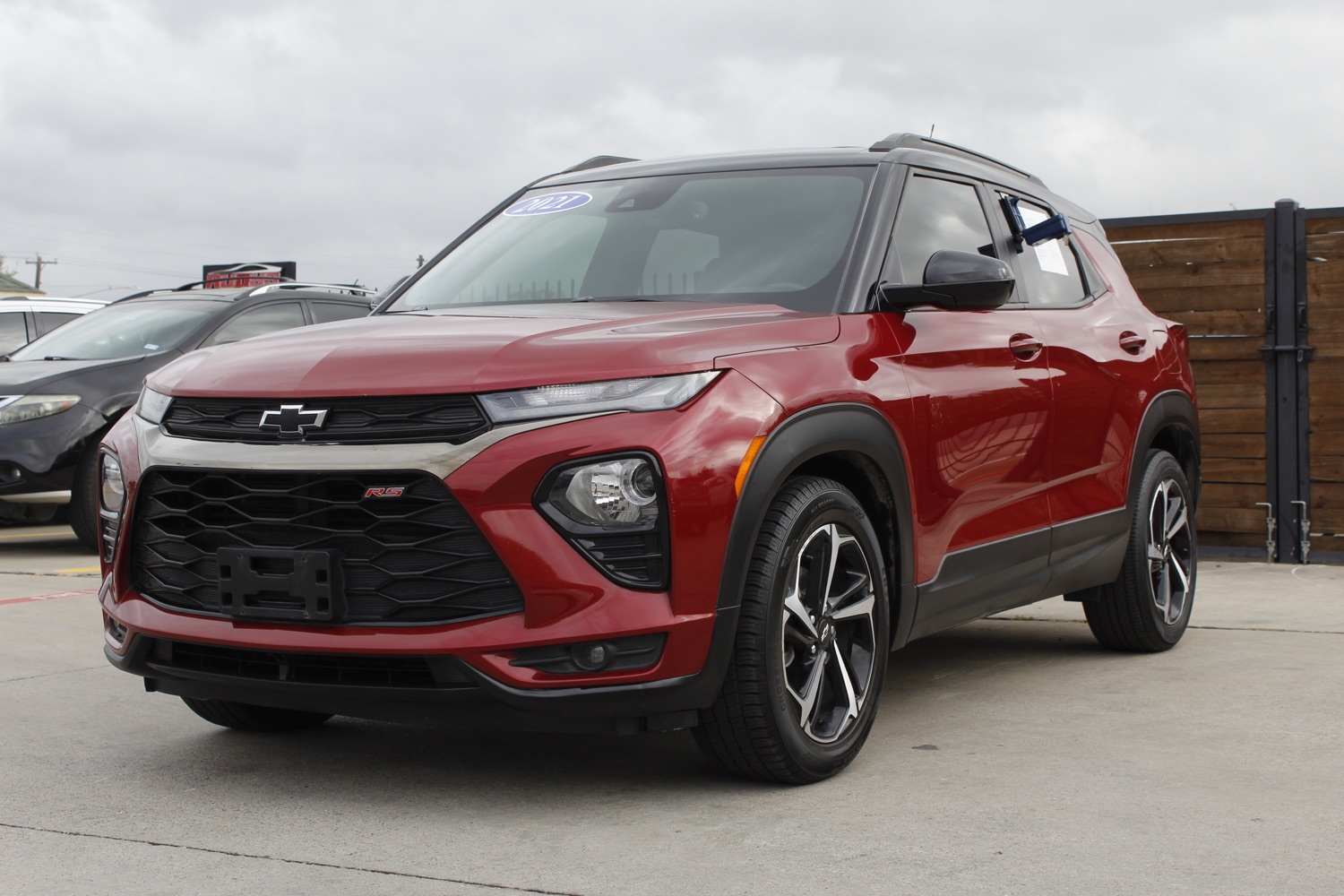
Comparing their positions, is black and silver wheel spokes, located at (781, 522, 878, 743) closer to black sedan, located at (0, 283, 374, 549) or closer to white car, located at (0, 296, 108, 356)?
black sedan, located at (0, 283, 374, 549)

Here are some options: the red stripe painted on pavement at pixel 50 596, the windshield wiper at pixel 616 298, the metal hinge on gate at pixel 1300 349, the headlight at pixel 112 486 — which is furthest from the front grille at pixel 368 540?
the metal hinge on gate at pixel 1300 349

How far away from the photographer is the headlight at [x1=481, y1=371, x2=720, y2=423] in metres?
3.58

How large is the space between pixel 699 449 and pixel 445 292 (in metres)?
1.81

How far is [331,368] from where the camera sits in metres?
3.77

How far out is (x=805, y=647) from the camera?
404cm

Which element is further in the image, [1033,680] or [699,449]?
[1033,680]

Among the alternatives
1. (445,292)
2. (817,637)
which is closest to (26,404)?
→ (445,292)

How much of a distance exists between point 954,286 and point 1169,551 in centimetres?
248

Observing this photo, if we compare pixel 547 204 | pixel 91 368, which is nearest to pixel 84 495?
pixel 91 368

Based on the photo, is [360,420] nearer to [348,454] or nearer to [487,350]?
[348,454]

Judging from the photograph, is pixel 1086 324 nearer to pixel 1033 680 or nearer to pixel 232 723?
pixel 1033 680

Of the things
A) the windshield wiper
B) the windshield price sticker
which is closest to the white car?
the windshield price sticker

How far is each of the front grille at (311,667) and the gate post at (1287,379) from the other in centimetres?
747

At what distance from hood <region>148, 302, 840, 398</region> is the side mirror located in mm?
298
